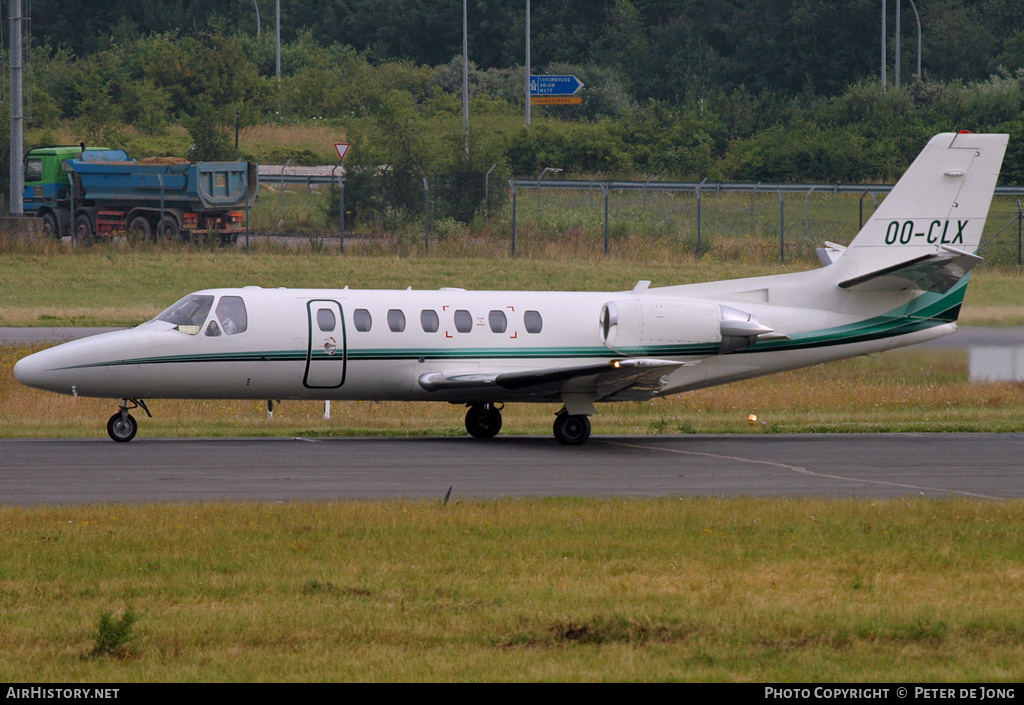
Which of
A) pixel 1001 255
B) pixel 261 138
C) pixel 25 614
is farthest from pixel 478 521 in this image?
pixel 261 138

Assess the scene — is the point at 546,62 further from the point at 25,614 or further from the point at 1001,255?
the point at 25,614

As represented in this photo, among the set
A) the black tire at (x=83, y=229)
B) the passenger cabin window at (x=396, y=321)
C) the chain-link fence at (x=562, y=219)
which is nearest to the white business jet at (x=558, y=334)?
the passenger cabin window at (x=396, y=321)

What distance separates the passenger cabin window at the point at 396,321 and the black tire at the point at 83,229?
106 feet

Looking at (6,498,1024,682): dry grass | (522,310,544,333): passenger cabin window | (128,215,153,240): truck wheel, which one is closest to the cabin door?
(522,310,544,333): passenger cabin window

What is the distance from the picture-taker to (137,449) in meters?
21.0

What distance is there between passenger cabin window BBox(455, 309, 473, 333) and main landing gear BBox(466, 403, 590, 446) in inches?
63.8

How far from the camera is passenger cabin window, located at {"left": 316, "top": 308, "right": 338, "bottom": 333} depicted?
22.1 m

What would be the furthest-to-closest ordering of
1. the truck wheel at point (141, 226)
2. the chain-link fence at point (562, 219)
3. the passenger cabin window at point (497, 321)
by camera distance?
the truck wheel at point (141, 226), the chain-link fence at point (562, 219), the passenger cabin window at point (497, 321)

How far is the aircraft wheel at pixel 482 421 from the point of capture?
2366cm

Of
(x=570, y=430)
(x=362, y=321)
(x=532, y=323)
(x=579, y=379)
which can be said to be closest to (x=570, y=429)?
(x=570, y=430)

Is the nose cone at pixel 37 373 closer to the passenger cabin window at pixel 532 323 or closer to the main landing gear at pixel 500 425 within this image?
the main landing gear at pixel 500 425

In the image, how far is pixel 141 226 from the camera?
5206 cm

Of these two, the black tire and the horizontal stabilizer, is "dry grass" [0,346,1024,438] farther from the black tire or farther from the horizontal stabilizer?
the black tire

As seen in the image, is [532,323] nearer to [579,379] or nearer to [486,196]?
[579,379]
